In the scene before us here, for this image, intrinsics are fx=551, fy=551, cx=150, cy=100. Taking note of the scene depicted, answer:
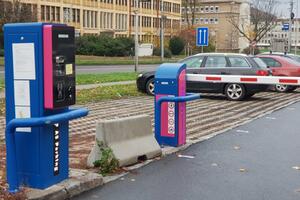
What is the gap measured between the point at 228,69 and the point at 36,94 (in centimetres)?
1304

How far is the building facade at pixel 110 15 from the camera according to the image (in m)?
77.4

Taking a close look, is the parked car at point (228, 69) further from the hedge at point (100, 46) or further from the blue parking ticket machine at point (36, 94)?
the hedge at point (100, 46)

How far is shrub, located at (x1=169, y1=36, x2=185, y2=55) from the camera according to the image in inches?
3356

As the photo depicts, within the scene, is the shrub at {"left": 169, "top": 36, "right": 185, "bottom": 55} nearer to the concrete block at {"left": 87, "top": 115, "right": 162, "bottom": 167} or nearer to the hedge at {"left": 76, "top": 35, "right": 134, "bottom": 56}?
the hedge at {"left": 76, "top": 35, "right": 134, "bottom": 56}

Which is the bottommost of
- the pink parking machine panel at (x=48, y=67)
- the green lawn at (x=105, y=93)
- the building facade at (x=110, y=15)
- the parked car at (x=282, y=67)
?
the green lawn at (x=105, y=93)

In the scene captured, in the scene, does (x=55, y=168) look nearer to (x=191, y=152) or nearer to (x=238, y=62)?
(x=191, y=152)

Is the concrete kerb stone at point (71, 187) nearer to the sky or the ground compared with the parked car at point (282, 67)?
nearer to the ground

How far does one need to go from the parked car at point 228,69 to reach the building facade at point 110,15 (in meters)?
52.8

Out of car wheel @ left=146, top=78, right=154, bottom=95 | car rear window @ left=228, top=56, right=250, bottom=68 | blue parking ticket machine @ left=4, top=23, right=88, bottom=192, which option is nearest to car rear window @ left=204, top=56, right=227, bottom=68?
car rear window @ left=228, top=56, right=250, bottom=68

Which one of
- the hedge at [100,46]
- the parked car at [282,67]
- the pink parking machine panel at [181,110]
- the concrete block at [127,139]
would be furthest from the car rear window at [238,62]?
the hedge at [100,46]

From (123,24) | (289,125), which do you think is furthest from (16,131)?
(123,24)

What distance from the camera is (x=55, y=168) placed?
588cm

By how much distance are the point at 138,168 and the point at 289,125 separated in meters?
5.84

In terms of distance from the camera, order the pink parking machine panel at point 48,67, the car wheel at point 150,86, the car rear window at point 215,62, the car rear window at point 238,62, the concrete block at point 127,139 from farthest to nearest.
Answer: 1. the car wheel at point 150,86
2. the car rear window at point 215,62
3. the car rear window at point 238,62
4. the concrete block at point 127,139
5. the pink parking machine panel at point 48,67
